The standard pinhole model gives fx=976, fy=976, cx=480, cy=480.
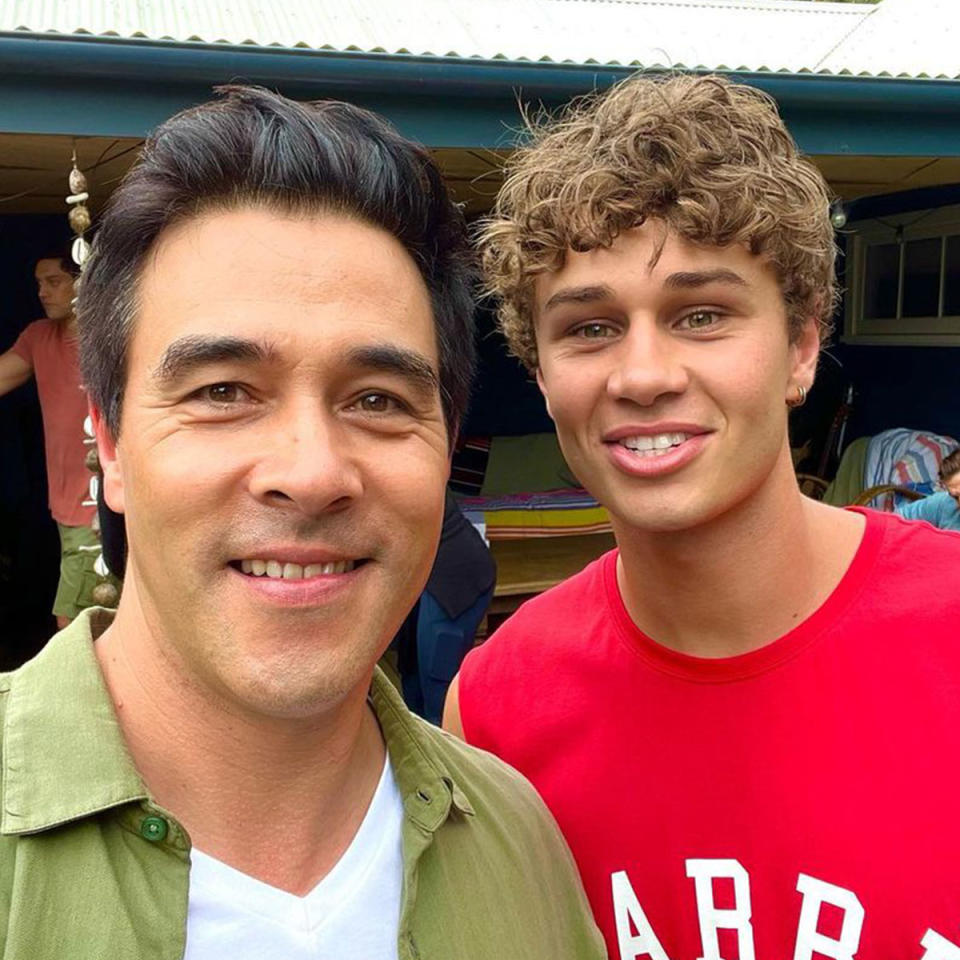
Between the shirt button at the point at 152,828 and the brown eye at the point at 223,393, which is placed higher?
the brown eye at the point at 223,393

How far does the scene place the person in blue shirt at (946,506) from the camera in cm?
480

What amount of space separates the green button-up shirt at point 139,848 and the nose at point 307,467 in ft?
1.07

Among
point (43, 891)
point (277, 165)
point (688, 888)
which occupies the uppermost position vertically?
point (277, 165)

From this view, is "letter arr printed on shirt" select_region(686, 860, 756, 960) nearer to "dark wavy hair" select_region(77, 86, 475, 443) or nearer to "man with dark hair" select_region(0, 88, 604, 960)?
"man with dark hair" select_region(0, 88, 604, 960)

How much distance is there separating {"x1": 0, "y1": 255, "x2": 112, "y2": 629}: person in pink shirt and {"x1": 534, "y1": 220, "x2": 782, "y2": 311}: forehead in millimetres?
3741

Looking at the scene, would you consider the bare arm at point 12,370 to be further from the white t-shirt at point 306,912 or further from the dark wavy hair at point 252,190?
the white t-shirt at point 306,912

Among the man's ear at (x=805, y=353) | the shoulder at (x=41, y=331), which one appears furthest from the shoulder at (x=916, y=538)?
the shoulder at (x=41, y=331)

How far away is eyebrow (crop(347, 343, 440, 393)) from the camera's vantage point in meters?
1.16

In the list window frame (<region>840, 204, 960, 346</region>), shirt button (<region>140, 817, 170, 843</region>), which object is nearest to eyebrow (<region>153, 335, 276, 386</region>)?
shirt button (<region>140, 817, 170, 843</region>)

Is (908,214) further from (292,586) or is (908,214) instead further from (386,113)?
(292,586)

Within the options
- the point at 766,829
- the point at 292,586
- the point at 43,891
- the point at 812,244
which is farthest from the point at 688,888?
the point at 812,244

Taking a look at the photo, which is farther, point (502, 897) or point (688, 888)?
point (688, 888)

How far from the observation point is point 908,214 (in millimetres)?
7703

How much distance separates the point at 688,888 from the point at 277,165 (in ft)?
4.07
